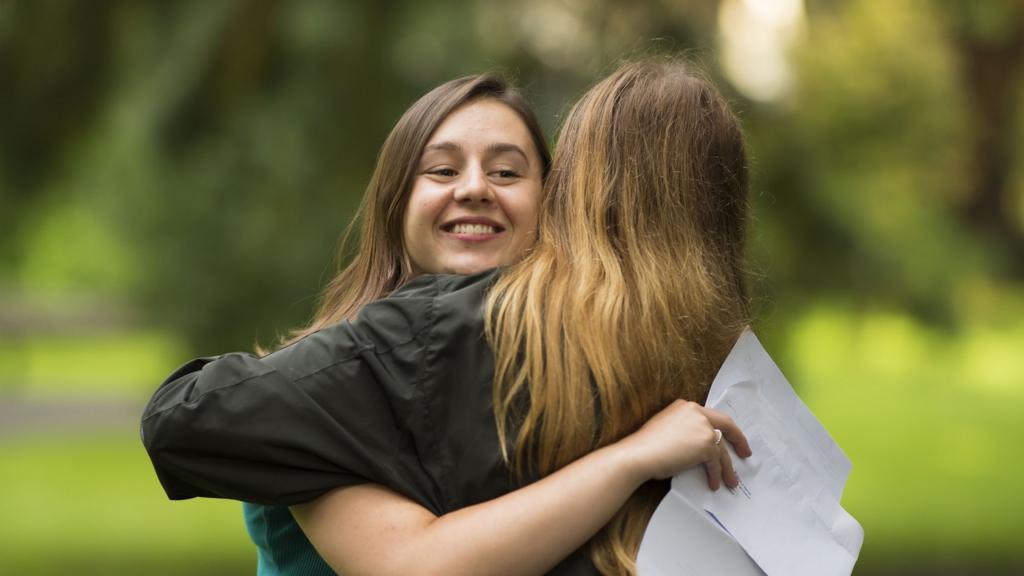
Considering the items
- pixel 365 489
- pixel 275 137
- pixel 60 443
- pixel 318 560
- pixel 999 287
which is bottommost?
pixel 60 443

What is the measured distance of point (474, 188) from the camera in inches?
88.0

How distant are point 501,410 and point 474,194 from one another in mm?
472

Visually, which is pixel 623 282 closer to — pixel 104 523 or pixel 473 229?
pixel 473 229

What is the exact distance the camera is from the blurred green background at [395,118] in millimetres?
5270

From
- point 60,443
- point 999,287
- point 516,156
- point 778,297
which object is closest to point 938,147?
point 999,287

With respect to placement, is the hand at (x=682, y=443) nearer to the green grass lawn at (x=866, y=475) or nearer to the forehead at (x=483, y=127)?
the forehead at (x=483, y=127)

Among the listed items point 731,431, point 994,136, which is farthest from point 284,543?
point 994,136

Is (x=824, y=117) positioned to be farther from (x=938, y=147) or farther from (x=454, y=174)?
(x=454, y=174)

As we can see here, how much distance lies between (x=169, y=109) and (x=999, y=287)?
245 inches

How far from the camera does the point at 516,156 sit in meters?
2.29

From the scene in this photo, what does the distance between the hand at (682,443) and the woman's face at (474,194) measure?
424mm

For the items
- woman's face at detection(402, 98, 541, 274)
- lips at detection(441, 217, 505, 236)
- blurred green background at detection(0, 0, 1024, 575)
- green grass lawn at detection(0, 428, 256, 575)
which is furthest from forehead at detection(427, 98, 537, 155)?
green grass lawn at detection(0, 428, 256, 575)

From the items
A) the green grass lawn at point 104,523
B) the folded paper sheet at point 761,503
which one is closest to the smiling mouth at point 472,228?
the folded paper sheet at point 761,503

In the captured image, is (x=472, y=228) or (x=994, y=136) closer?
(x=472, y=228)
